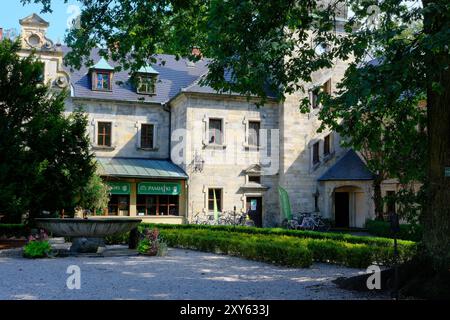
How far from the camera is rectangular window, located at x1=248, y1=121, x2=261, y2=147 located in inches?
1200

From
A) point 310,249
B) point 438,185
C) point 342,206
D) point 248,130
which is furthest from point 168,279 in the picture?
point 342,206

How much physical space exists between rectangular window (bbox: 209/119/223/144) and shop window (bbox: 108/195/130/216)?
5793 mm

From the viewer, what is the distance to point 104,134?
29.7 m

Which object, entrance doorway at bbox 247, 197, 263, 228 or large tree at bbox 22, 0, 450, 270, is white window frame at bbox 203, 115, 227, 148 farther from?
large tree at bbox 22, 0, 450, 270

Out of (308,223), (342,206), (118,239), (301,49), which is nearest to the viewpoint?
(301,49)

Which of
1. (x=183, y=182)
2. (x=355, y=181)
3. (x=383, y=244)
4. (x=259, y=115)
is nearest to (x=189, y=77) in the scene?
(x=259, y=115)

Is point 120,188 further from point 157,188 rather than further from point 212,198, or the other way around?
point 212,198

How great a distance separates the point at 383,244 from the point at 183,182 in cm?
1524

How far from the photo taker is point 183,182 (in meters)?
29.0

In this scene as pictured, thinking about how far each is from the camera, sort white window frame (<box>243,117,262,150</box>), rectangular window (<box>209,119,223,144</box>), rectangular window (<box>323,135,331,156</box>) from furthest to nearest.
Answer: rectangular window (<box>323,135,331,156</box>)
white window frame (<box>243,117,262,150</box>)
rectangular window (<box>209,119,223,144</box>)

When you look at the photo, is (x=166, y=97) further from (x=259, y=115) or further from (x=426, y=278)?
(x=426, y=278)

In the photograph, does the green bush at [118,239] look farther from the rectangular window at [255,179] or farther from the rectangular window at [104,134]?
the rectangular window at [255,179]

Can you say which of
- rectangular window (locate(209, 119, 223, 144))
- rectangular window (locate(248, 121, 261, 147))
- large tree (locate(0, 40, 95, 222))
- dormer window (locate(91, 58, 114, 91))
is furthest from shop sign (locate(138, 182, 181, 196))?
large tree (locate(0, 40, 95, 222))

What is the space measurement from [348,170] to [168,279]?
21.1 metres
